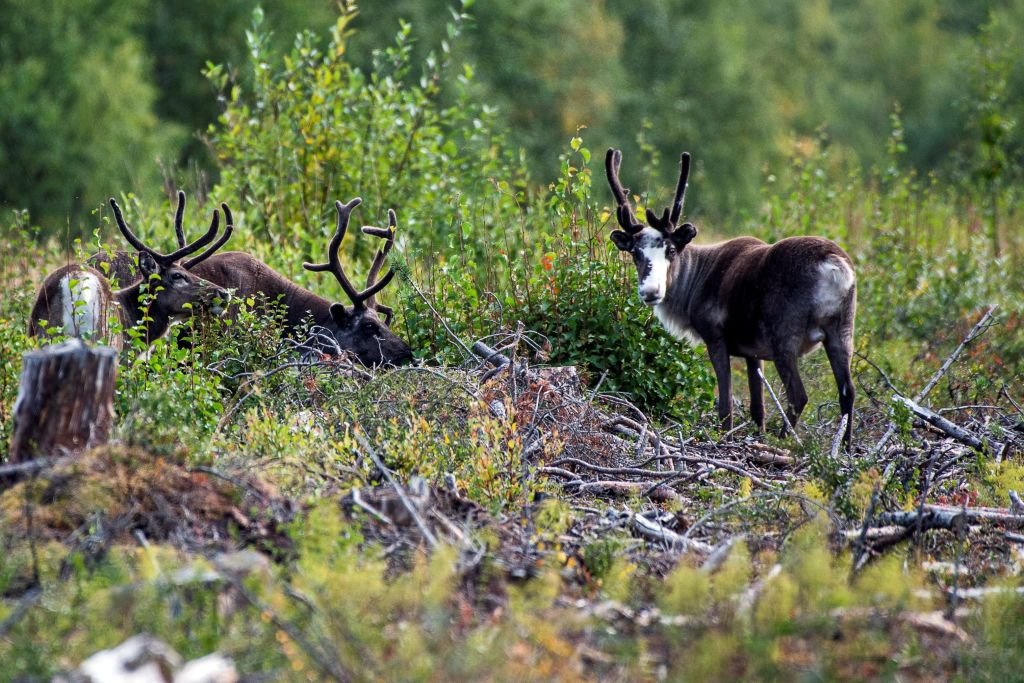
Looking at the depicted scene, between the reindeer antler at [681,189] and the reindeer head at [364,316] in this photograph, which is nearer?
the reindeer antler at [681,189]

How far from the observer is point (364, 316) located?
10.8m

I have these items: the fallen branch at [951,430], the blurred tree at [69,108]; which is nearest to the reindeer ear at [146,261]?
the fallen branch at [951,430]

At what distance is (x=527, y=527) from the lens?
20.7 ft

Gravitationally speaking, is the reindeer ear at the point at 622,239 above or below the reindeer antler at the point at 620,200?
below

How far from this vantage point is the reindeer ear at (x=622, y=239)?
997 cm

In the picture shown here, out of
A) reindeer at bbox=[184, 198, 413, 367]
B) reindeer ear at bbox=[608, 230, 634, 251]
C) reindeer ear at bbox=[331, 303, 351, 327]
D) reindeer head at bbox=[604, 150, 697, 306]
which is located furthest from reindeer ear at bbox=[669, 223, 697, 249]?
reindeer ear at bbox=[331, 303, 351, 327]

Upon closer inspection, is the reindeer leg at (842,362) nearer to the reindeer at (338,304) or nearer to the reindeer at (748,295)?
the reindeer at (748,295)

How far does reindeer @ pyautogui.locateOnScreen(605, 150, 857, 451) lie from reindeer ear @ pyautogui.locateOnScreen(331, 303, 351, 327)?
93.2 inches

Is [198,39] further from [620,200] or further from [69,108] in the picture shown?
[620,200]

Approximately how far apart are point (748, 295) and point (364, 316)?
124 inches

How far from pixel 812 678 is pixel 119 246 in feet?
28.0

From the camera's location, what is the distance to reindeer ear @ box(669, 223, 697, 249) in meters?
9.99

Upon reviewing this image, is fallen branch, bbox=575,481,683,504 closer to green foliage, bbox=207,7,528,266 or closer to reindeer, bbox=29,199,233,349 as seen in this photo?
reindeer, bbox=29,199,233,349

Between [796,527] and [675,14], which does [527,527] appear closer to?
[796,527]
